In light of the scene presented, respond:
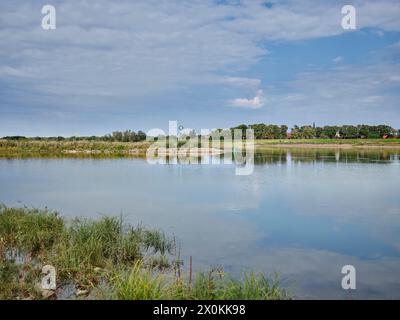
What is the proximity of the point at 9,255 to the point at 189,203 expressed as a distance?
8177 millimetres

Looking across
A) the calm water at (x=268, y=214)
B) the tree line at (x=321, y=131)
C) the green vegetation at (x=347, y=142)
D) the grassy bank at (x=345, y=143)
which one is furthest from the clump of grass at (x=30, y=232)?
the tree line at (x=321, y=131)

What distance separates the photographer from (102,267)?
7199 mm

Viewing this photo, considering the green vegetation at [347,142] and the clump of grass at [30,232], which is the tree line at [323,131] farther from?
the clump of grass at [30,232]

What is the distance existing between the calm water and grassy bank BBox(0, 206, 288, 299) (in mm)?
985

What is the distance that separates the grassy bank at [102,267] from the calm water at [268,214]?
0.98m

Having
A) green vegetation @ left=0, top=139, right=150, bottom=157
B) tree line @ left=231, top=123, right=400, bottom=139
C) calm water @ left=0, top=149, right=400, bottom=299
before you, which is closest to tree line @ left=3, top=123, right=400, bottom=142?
tree line @ left=231, top=123, right=400, bottom=139

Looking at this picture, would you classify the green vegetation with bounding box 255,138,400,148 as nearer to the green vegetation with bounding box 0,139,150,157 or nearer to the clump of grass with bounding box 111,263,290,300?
the green vegetation with bounding box 0,139,150,157

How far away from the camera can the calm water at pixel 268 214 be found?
7.95 m

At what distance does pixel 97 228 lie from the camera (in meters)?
8.33

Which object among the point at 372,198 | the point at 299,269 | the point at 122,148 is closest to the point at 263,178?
the point at 372,198

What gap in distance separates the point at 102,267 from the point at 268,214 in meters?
7.28
